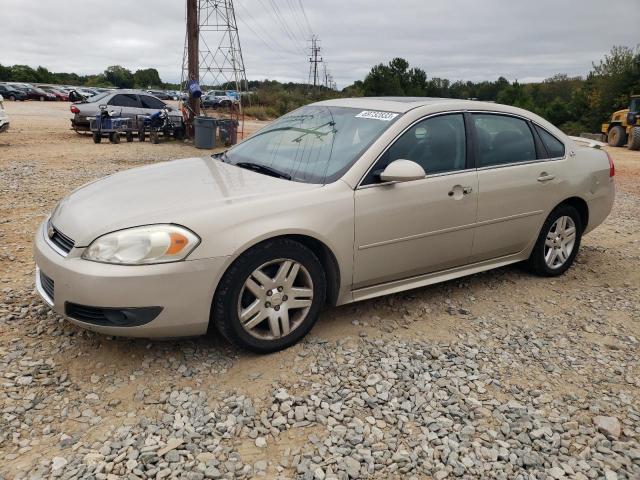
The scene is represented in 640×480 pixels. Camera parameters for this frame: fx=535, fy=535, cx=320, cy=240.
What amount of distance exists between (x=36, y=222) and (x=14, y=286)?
2039mm

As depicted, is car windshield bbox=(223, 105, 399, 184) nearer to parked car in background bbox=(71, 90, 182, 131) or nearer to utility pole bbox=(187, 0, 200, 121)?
utility pole bbox=(187, 0, 200, 121)

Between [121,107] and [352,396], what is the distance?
16.5 metres

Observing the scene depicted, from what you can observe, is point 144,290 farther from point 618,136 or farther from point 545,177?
point 618,136

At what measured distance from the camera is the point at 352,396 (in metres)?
2.88

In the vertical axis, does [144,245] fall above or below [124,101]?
below

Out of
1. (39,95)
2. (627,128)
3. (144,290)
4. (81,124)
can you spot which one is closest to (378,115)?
(144,290)

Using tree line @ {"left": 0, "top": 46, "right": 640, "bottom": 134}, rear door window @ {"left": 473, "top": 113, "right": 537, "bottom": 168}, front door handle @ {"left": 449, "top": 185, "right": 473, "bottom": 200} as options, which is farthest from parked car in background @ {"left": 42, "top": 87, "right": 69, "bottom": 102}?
front door handle @ {"left": 449, "top": 185, "right": 473, "bottom": 200}

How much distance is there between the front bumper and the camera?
2.75m

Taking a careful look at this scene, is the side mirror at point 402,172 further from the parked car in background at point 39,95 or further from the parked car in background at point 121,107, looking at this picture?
the parked car in background at point 39,95

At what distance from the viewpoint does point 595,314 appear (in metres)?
4.11

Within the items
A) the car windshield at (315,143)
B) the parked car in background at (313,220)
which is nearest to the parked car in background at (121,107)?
the car windshield at (315,143)

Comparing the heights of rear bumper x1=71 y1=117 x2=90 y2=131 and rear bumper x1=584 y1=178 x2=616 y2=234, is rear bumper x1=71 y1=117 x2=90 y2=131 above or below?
above

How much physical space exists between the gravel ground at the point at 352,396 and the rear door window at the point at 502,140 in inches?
43.9

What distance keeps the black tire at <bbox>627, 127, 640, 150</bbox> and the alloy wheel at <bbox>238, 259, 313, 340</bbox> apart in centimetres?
2013
